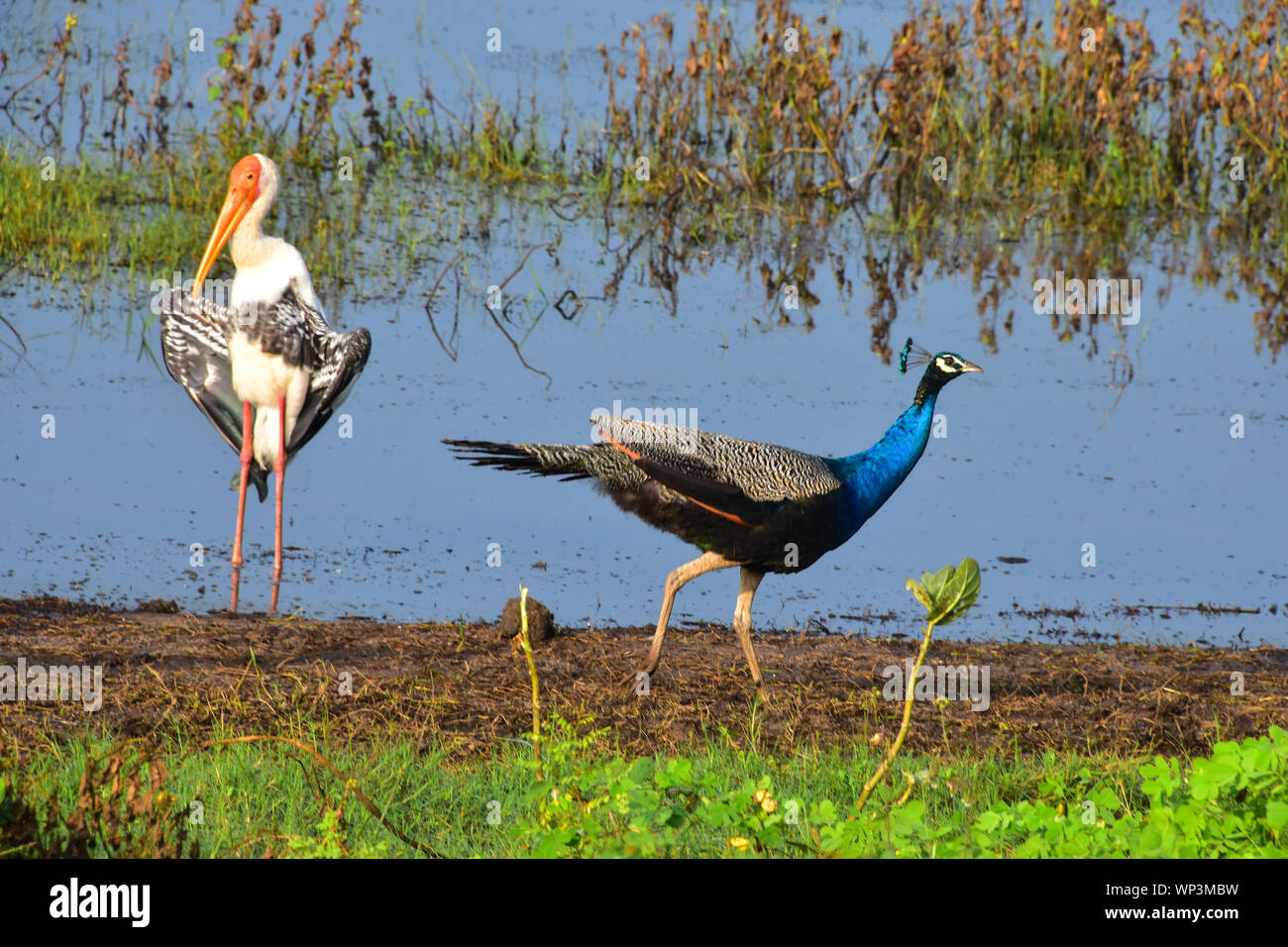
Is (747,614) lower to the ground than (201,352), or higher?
lower

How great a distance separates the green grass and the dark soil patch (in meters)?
0.16

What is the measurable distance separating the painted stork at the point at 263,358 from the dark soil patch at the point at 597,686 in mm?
1167

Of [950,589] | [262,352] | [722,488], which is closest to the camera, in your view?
[950,589]

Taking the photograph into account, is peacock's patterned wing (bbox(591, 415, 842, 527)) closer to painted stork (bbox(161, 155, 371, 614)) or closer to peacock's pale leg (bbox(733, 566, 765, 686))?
peacock's pale leg (bbox(733, 566, 765, 686))

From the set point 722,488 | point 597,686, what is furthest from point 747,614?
point 597,686

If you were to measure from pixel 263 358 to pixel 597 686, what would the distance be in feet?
8.06

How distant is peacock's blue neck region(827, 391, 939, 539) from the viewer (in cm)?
608

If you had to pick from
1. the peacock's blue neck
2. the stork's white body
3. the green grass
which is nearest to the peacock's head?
the peacock's blue neck

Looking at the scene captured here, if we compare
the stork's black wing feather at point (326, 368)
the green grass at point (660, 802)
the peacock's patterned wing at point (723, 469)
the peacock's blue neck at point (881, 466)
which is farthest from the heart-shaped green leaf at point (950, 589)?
the stork's black wing feather at point (326, 368)

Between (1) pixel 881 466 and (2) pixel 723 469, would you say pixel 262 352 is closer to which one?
(2) pixel 723 469

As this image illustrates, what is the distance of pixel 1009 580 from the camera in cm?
739

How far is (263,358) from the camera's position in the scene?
7.25 meters

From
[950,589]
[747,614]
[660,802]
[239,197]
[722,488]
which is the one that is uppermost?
[239,197]
